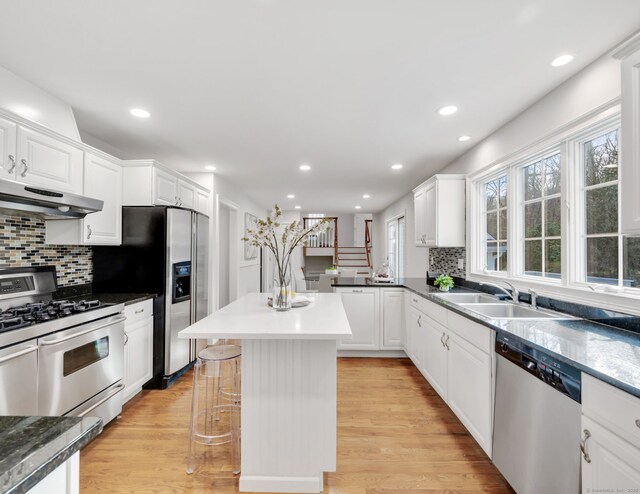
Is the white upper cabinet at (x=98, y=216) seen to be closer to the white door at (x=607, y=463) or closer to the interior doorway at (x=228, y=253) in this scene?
the interior doorway at (x=228, y=253)

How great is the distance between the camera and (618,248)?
1.88 metres

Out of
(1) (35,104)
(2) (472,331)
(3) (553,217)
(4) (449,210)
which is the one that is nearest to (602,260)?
(3) (553,217)

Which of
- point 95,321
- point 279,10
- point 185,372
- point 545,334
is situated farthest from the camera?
point 185,372

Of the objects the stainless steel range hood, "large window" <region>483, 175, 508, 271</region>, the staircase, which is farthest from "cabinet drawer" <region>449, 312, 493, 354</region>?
the staircase

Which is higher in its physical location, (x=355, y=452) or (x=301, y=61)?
(x=301, y=61)

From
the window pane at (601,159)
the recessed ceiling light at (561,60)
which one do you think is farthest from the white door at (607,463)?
the recessed ceiling light at (561,60)

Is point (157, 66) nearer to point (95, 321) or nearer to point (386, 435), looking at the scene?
point (95, 321)

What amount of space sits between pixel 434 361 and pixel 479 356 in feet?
3.01

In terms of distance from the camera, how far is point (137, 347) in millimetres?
2855

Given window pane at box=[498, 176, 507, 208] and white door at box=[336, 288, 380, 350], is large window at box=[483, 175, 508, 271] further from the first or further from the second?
white door at box=[336, 288, 380, 350]

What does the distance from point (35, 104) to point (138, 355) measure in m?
2.09

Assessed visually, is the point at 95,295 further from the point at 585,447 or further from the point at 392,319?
the point at 585,447

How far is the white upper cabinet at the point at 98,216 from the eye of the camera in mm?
2590

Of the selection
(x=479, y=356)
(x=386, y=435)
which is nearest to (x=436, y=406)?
(x=386, y=435)
